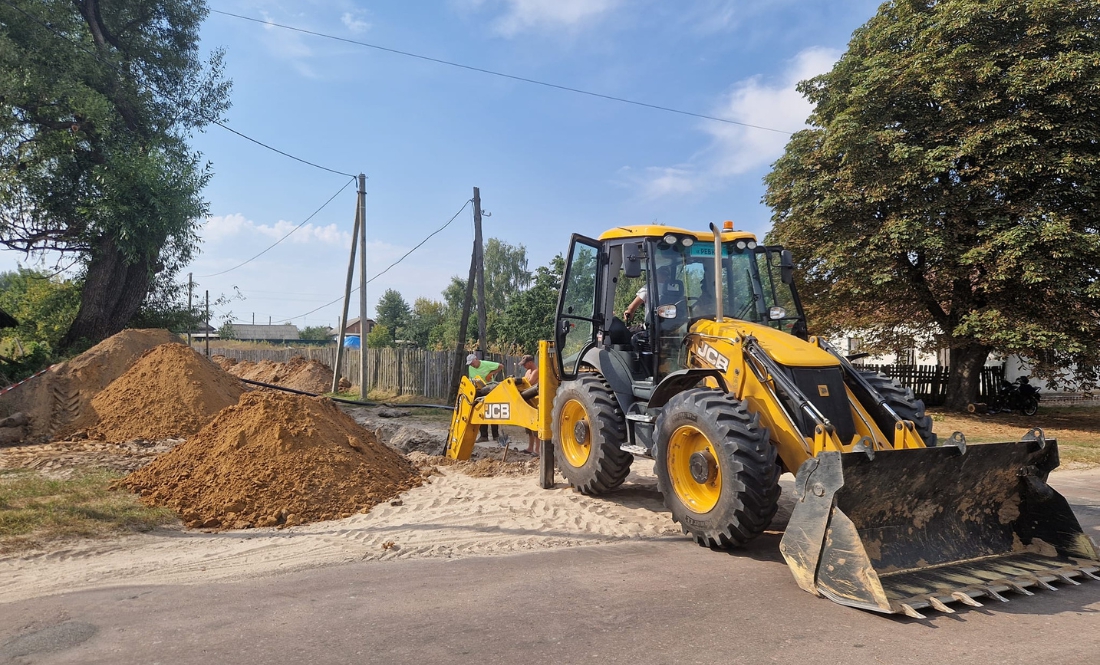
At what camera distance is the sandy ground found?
17.2 ft

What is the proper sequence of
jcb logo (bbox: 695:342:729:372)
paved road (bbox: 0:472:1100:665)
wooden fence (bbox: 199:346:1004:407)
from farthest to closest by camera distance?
wooden fence (bbox: 199:346:1004:407)
jcb logo (bbox: 695:342:729:372)
paved road (bbox: 0:472:1100:665)

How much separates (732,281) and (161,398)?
10213mm

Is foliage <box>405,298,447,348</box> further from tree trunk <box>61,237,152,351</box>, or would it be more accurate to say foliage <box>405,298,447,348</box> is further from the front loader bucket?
the front loader bucket

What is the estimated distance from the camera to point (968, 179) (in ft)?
56.1

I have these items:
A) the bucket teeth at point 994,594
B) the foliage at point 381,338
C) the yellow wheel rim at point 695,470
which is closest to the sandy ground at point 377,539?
the yellow wheel rim at point 695,470

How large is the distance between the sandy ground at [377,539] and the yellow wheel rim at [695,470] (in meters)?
0.68

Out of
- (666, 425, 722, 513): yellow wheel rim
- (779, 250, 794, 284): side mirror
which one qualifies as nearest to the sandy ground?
(666, 425, 722, 513): yellow wheel rim

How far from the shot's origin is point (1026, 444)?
17.5 ft

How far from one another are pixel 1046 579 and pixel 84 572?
22.1 ft

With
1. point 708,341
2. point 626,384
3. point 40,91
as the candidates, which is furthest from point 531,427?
point 40,91

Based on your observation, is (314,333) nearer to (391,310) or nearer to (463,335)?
(391,310)

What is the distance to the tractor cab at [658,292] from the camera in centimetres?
700

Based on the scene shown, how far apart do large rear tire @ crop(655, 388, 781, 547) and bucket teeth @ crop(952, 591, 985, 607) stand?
123 centimetres

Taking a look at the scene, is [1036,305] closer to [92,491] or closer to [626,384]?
[626,384]
